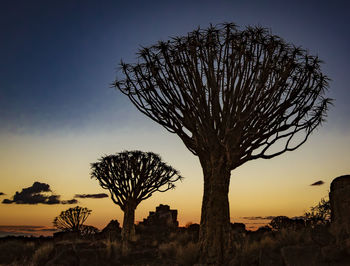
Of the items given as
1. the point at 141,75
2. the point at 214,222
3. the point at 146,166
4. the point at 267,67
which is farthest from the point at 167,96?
the point at 146,166

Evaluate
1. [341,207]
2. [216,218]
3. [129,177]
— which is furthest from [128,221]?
[341,207]

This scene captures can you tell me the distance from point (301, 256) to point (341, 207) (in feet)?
4.29

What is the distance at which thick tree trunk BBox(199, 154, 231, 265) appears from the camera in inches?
346

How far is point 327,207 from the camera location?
22656mm

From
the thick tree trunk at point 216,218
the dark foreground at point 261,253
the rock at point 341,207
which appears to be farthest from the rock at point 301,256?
the thick tree trunk at point 216,218

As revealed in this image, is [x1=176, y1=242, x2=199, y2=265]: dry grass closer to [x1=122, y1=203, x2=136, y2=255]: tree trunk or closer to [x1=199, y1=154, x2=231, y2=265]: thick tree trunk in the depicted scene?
[x1=199, y1=154, x2=231, y2=265]: thick tree trunk

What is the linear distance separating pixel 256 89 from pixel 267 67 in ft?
2.61

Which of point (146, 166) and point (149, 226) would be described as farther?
point (149, 226)

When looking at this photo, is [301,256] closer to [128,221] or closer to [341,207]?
[341,207]

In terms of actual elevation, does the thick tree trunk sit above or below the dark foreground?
above

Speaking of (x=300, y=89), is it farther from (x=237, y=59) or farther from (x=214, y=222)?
(x=214, y=222)

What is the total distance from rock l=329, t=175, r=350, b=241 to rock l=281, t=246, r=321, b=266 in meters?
0.57

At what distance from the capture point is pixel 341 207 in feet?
23.1

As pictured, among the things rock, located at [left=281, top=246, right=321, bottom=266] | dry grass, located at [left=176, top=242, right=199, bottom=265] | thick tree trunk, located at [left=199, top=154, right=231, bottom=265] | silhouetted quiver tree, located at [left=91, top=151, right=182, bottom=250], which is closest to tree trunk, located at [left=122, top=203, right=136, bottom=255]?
silhouetted quiver tree, located at [left=91, top=151, right=182, bottom=250]
